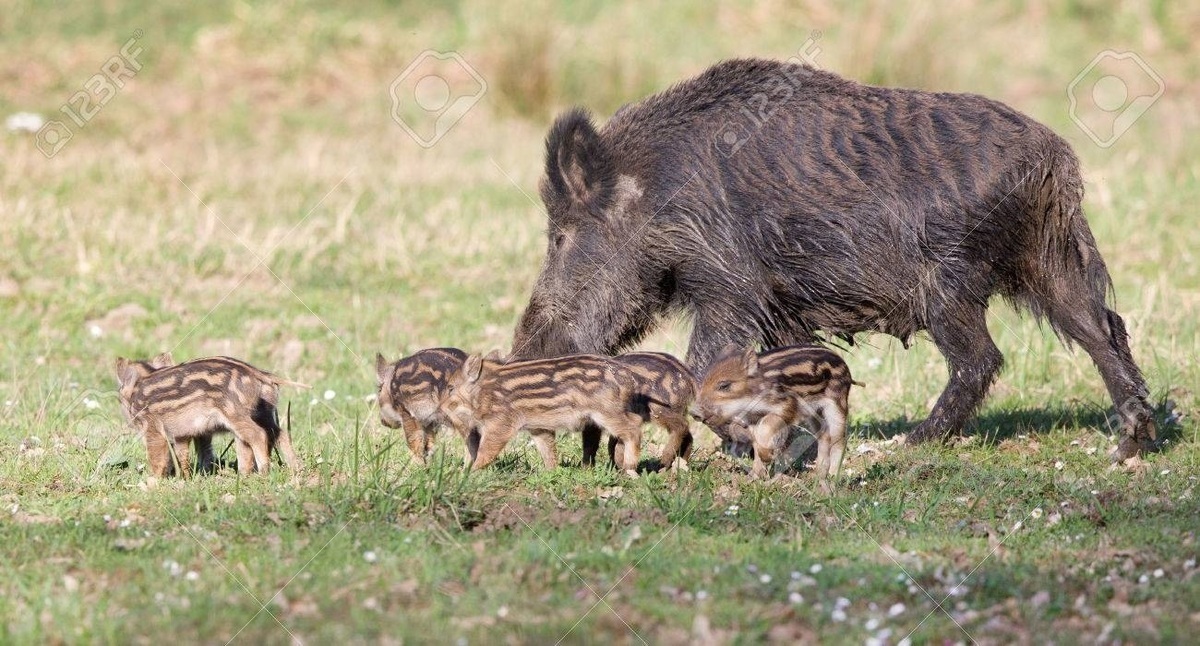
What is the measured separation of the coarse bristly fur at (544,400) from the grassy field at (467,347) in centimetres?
22

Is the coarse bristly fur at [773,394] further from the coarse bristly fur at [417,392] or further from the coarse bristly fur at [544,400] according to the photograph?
the coarse bristly fur at [417,392]

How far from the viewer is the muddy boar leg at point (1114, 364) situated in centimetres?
716

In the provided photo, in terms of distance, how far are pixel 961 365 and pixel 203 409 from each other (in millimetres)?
3780

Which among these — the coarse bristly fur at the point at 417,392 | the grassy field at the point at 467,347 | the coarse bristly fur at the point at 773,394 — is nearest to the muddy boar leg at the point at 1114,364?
the grassy field at the point at 467,347

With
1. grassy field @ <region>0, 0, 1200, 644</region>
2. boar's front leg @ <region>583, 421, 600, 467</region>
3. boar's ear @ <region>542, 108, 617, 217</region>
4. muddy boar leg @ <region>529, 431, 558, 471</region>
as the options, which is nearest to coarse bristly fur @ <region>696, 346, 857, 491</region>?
grassy field @ <region>0, 0, 1200, 644</region>

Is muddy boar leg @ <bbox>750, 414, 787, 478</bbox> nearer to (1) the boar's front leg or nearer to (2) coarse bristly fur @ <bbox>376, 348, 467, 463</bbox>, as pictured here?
(1) the boar's front leg

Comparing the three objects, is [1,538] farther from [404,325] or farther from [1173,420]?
[1173,420]

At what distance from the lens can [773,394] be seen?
6.32 metres

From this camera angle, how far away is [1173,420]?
7.81m

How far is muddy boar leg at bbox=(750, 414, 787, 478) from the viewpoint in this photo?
6391 millimetres

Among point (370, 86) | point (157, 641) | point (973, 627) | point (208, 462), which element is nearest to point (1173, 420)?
point (973, 627)

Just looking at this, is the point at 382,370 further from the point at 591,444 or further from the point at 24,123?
the point at 24,123

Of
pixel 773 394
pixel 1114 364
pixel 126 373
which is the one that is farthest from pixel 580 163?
pixel 1114 364

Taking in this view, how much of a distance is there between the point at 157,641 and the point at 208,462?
8.20 feet
